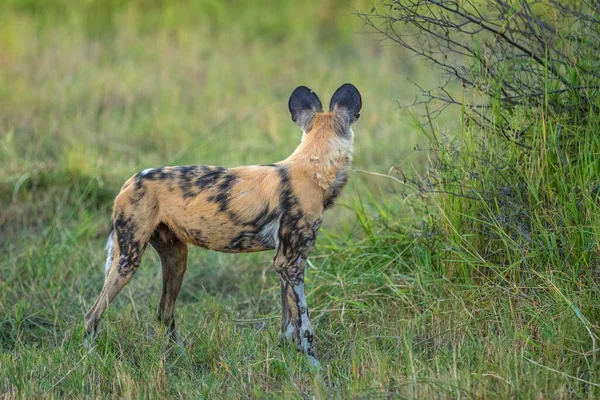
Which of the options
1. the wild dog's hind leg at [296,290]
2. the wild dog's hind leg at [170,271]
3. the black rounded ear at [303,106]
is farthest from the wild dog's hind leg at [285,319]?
the black rounded ear at [303,106]

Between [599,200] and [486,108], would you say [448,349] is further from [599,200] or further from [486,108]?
[486,108]

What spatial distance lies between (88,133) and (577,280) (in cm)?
516

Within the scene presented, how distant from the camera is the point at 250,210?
418 cm

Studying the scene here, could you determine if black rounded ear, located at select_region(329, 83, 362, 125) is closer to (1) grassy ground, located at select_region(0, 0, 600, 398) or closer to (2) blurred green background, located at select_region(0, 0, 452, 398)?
(1) grassy ground, located at select_region(0, 0, 600, 398)

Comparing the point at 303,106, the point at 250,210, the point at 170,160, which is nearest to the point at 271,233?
the point at 250,210

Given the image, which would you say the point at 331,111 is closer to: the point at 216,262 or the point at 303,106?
the point at 303,106

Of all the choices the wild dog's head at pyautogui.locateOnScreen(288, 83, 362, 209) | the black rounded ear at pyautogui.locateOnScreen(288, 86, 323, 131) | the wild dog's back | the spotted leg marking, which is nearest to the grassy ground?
the spotted leg marking

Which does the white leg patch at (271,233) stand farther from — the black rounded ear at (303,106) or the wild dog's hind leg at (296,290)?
the black rounded ear at (303,106)

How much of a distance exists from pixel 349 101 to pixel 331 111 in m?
0.11

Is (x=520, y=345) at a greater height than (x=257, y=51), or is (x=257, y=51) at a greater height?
(x=257, y=51)

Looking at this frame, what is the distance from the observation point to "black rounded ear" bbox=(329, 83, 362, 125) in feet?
14.2

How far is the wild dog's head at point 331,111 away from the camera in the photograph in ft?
14.1

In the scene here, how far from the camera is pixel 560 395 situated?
3312 millimetres

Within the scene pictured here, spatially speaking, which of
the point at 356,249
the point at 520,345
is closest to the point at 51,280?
the point at 356,249
